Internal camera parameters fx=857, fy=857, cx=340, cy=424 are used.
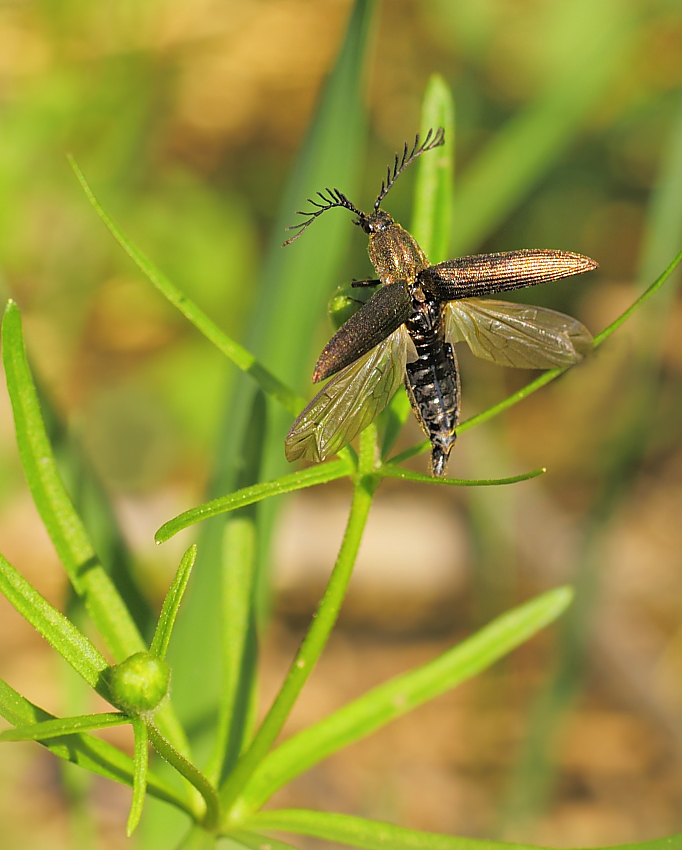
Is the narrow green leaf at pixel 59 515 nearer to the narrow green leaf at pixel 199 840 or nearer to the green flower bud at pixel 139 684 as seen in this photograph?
the narrow green leaf at pixel 199 840

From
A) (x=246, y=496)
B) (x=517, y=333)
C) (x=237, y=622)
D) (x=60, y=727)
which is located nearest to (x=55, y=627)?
(x=60, y=727)

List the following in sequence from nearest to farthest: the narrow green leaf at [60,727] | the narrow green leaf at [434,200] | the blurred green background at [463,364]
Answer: the narrow green leaf at [60,727] < the narrow green leaf at [434,200] < the blurred green background at [463,364]

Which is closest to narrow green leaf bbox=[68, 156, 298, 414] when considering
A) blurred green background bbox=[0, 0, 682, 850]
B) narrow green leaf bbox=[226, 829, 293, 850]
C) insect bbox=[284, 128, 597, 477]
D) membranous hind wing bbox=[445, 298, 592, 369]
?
insect bbox=[284, 128, 597, 477]

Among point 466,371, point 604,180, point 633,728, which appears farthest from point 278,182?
point 633,728

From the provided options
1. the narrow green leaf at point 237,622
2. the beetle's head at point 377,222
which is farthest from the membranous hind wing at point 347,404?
the narrow green leaf at point 237,622

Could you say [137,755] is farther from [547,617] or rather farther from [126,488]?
[126,488]

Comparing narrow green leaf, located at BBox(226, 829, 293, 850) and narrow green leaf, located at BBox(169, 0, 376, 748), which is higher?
narrow green leaf, located at BBox(169, 0, 376, 748)

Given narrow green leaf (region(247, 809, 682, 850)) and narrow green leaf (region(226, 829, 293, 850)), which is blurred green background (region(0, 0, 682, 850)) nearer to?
narrow green leaf (region(247, 809, 682, 850))
